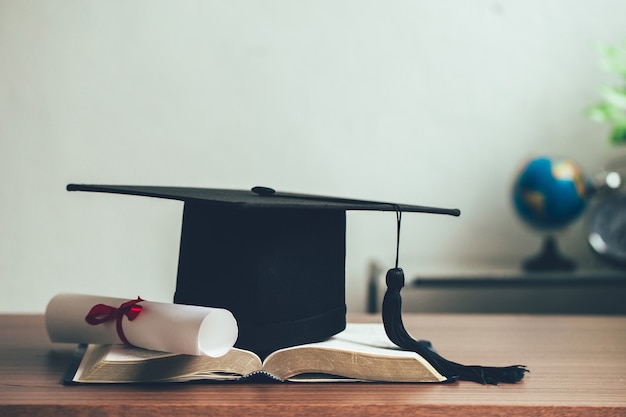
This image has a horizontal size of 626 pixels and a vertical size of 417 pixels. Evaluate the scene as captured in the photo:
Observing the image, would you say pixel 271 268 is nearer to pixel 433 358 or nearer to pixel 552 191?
pixel 433 358

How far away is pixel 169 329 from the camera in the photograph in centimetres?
73

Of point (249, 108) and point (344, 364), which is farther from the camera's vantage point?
point (249, 108)

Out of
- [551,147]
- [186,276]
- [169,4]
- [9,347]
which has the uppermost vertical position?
[169,4]

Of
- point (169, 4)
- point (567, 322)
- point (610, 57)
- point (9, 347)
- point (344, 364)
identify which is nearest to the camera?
point (344, 364)

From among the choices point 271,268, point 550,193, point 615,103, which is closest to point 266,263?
point 271,268

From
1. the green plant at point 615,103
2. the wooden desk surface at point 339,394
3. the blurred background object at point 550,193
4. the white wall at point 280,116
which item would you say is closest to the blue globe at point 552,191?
the blurred background object at point 550,193

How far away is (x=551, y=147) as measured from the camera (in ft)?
6.77

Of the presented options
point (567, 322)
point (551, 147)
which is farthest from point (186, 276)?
point (551, 147)

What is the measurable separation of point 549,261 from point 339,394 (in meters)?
1.32

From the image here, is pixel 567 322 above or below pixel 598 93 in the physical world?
below

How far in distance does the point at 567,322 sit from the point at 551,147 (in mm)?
1000

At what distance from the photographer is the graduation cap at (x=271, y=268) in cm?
78

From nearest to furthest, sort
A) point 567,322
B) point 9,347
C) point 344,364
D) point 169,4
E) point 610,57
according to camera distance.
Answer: point 344,364
point 9,347
point 567,322
point 610,57
point 169,4

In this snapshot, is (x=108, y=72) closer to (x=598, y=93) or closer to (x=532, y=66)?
(x=532, y=66)
